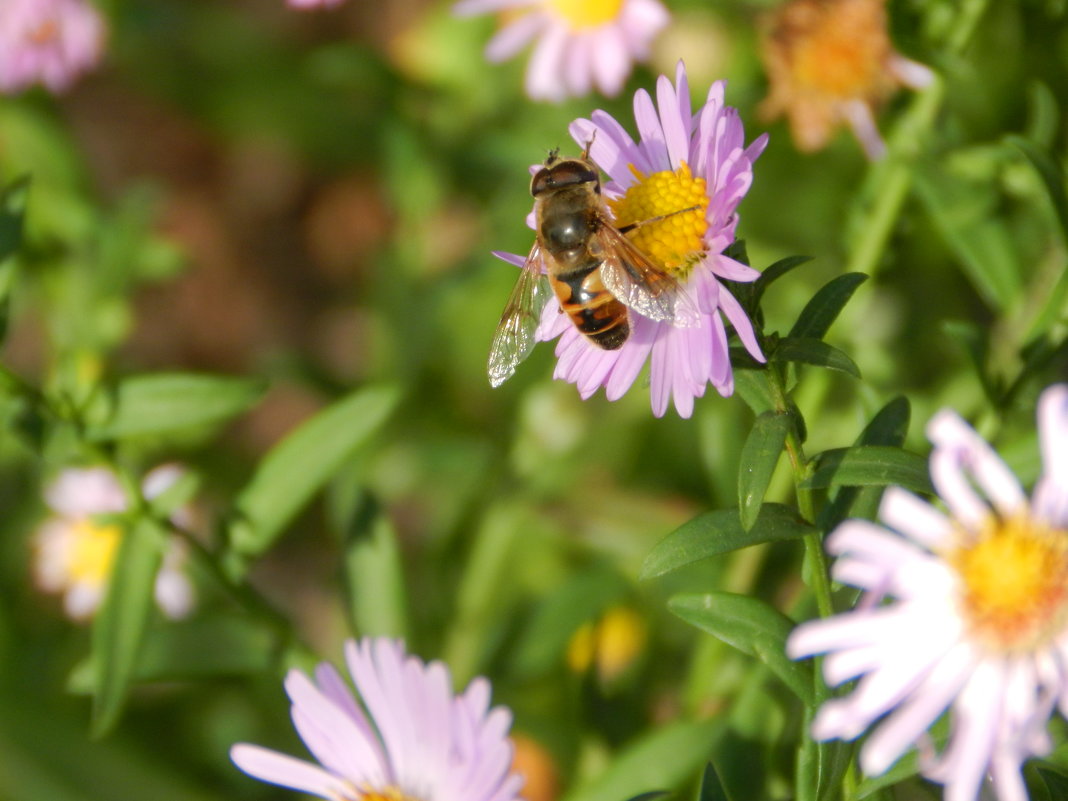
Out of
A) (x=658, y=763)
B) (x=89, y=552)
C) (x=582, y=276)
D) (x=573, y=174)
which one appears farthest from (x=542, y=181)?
(x=89, y=552)

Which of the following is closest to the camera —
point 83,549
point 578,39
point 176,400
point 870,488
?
point 870,488

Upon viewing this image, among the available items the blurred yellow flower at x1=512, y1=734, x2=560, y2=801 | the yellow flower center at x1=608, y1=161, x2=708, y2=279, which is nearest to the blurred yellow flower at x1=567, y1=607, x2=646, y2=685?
the blurred yellow flower at x1=512, y1=734, x2=560, y2=801

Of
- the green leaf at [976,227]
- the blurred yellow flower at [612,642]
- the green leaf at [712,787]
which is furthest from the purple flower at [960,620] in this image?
the blurred yellow flower at [612,642]

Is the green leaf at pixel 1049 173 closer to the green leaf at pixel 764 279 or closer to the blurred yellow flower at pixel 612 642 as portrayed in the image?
the green leaf at pixel 764 279

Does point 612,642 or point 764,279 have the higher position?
point 612,642

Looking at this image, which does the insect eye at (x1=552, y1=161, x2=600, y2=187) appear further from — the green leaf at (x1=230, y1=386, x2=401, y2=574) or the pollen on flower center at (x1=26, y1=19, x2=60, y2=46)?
the pollen on flower center at (x1=26, y1=19, x2=60, y2=46)

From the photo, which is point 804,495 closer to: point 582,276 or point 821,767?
point 821,767
